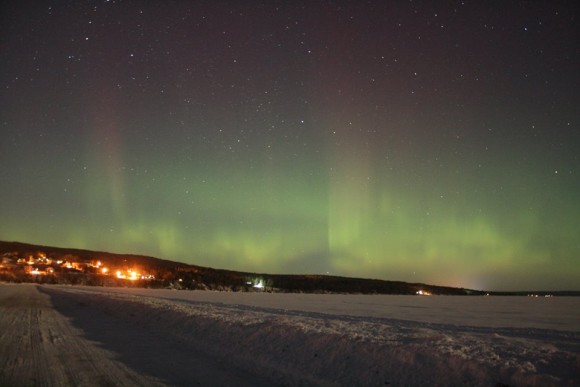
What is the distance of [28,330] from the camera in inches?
555

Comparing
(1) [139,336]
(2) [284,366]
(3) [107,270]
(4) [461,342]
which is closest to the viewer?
(2) [284,366]

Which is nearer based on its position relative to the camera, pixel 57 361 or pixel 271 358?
pixel 57 361

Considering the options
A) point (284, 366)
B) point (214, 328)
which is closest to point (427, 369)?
point (284, 366)

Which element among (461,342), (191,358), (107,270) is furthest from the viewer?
(107,270)

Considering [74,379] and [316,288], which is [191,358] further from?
[316,288]

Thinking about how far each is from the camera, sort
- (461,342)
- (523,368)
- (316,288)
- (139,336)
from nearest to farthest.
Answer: (523,368) < (461,342) < (139,336) < (316,288)

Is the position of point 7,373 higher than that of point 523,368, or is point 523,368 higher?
point 523,368

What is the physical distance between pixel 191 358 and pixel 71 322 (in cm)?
930

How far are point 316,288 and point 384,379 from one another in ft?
496

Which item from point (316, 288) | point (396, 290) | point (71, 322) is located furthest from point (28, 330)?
point (396, 290)

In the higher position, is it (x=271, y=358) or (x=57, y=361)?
(x=271, y=358)

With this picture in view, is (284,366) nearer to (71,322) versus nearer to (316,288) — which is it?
(71,322)

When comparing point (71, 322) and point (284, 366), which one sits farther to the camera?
point (71, 322)

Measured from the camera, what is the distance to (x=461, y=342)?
10.7 m
